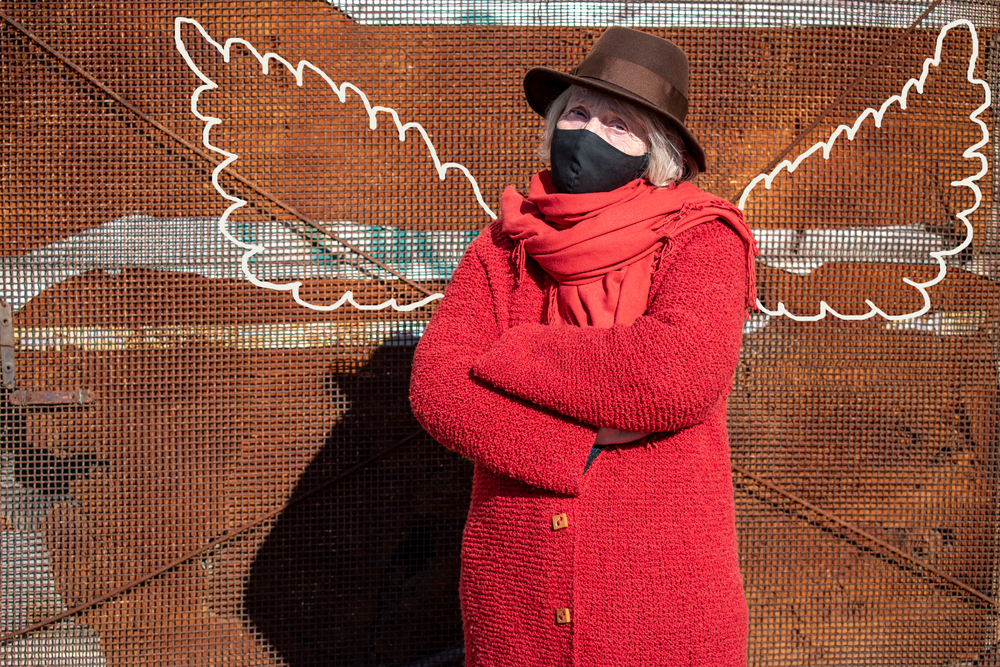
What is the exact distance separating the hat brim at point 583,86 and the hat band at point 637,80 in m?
0.02

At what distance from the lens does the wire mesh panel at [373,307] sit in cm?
259

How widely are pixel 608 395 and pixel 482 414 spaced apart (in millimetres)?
271

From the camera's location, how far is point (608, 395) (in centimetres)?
147

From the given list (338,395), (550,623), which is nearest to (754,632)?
(550,623)

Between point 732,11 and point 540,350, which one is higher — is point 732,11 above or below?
above

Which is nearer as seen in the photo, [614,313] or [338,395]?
[614,313]

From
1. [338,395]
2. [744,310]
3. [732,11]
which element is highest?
[732,11]

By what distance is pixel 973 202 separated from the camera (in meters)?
2.71

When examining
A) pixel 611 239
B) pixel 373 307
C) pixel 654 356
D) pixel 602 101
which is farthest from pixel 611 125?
pixel 373 307

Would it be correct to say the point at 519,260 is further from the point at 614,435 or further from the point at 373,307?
the point at 373,307

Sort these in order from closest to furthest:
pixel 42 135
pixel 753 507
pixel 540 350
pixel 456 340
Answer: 1. pixel 540 350
2. pixel 456 340
3. pixel 42 135
4. pixel 753 507

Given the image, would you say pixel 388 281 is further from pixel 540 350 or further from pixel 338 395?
pixel 540 350

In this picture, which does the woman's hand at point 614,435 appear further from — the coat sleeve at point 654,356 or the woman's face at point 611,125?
the woman's face at point 611,125

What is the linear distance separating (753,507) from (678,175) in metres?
1.53
